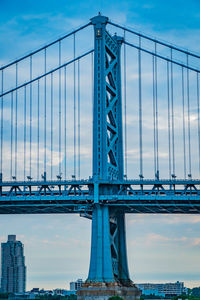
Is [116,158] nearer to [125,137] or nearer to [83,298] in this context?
[125,137]

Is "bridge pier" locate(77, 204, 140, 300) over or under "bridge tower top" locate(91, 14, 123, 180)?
under

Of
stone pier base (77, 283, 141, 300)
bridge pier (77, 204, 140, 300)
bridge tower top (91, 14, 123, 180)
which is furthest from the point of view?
bridge tower top (91, 14, 123, 180)

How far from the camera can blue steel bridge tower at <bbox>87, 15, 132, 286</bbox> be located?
289 feet

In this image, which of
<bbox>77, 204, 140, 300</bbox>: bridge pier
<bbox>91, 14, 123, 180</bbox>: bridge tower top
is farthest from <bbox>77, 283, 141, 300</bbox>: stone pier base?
<bbox>91, 14, 123, 180</bbox>: bridge tower top

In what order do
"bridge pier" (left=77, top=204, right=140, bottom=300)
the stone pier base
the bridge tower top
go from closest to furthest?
the stone pier base < "bridge pier" (left=77, top=204, right=140, bottom=300) < the bridge tower top

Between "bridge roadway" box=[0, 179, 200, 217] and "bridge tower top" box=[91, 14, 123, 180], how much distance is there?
2.27m

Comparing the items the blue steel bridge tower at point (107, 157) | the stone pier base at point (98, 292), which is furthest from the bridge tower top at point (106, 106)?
the stone pier base at point (98, 292)

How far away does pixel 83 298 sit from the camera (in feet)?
285

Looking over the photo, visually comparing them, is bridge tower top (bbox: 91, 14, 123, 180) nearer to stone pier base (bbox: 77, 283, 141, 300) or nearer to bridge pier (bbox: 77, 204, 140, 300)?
bridge pier (bbox: 77, 204, 140, 300)

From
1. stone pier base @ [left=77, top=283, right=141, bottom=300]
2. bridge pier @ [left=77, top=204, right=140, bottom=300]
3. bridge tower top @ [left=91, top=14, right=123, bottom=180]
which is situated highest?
bridge tower top @ [left=91, top=14, right=123, bottom=180]

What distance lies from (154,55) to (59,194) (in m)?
21.9

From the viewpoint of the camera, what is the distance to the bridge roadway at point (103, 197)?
89.9m

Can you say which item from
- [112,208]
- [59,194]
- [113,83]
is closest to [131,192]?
[112,208]

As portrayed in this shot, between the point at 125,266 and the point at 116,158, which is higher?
the point at 116,158
